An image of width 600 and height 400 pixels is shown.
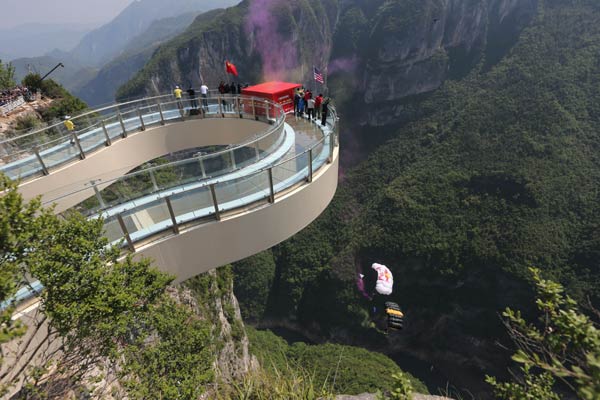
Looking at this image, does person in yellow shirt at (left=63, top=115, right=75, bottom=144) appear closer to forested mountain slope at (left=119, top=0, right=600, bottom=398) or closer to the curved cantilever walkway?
the curved cantilever walkway

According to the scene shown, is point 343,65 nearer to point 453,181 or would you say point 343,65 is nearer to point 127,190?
point 453,181

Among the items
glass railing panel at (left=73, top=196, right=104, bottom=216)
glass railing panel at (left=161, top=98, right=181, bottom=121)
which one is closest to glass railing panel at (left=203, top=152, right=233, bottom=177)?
glass railing panel at (left=73, top=196, right=104, bottom=216)

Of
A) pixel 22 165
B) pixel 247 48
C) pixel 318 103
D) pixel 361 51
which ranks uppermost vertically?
pixel 318 103

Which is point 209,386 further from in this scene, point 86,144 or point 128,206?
point 86,144

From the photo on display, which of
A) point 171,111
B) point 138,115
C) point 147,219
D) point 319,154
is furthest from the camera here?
point 171,111

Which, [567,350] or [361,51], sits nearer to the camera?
[567,350]

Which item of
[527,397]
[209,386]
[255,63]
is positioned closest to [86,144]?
[209,386]

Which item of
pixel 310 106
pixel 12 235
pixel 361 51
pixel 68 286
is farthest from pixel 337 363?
pixel 361 51
